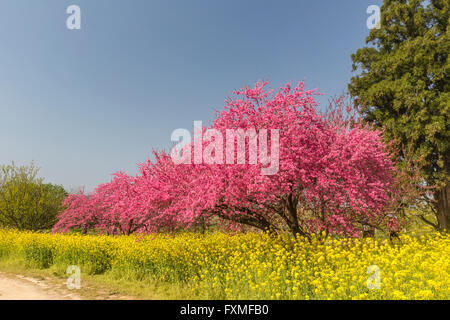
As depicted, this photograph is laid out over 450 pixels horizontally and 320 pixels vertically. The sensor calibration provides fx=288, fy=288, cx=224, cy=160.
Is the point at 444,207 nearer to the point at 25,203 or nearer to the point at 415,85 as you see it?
the point at 415,85

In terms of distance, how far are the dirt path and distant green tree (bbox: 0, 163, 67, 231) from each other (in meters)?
13.1

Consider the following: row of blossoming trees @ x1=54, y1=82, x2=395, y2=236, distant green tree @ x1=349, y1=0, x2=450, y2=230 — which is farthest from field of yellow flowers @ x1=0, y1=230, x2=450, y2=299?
distant green tree @ x1=349, y1=0, x2=450, y2=230

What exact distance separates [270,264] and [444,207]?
16.5m

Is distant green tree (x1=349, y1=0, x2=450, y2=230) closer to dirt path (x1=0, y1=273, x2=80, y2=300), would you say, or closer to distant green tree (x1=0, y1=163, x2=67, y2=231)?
dirt path (x1=0, y1=273, x2=80, y2=300)

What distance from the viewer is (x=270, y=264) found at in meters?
6.72

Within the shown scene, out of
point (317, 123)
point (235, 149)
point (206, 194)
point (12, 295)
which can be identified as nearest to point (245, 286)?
point (206, 194)

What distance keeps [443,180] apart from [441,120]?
12.1 ft

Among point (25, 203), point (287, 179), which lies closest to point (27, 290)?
point (287, 179)

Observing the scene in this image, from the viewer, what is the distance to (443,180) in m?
17.1

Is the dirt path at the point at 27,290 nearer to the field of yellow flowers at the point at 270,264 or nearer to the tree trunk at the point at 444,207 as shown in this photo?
the field of yellow flowers at the point at 270,264

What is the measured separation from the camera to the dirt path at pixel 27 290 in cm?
778

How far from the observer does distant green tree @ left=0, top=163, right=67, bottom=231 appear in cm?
2167
